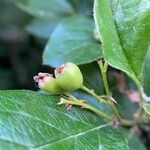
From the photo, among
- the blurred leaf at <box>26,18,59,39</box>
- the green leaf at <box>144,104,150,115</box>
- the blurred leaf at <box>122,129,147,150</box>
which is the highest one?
the blurred leaf at <box>26,18,59,39</box>

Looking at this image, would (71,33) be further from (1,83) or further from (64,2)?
(1,83)

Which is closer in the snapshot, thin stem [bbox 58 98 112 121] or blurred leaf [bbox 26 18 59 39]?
thin stem [bbox 58 98 112 121]

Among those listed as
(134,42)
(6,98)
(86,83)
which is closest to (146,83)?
(86,83)

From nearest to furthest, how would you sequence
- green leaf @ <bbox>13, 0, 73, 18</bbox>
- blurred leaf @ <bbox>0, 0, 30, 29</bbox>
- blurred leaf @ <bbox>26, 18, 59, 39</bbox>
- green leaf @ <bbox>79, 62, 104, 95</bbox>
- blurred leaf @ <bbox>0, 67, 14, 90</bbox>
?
1. green leaf @ <bbox>79, 62, 104, 95</bbox>
2. green leaf @ <bbox>13, 0, 73, 18</bbox>
3. blurred leaf @ <bbox>26, 18, 59, 39</bbox>
4. blurred leaf @ <bbox>0, 67, 14, 90</bbox>
5. blurred leaf @ <bbox>0, 0, 30, 29</bbox>

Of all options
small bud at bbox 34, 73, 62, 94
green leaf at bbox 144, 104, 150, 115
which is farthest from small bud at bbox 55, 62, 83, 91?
green leaf at bbox 144, 104, 150, 115

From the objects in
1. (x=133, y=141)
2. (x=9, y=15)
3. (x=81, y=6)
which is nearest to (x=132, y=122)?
(x=133, y=141)

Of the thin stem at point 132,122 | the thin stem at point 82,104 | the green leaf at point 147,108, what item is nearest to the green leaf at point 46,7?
the thin stem at point 132,122

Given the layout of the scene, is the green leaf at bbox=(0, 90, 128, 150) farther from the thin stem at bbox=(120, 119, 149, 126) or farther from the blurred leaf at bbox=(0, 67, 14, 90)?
the blurred leaf at bbox=(0, 67, 14, 90)
